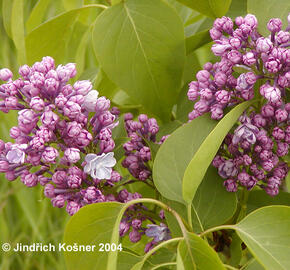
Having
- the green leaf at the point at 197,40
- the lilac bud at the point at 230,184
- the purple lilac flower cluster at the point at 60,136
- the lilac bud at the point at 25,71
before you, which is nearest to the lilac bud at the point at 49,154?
the purple lilac flower cluster at the point at 60,136

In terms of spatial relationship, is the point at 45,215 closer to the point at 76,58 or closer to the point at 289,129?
the point at 76,58

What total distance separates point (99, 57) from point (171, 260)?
1.03 feet

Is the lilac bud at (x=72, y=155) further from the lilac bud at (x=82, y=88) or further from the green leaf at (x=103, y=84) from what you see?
the green leaf at (x=103, y=84)

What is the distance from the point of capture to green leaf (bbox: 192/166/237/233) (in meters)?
0.73

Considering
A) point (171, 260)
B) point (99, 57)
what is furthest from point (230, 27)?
point (171, 260)

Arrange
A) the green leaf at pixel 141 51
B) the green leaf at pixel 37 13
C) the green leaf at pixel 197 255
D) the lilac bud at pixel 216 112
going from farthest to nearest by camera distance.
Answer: the green leaf at pixel 37 13
the green leaf at pixel 141 51
the lilac bud at pixel 216 112
the green leaf at pixel 197 255

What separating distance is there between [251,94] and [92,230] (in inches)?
9.9

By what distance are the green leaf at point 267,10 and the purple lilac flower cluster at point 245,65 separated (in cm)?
4

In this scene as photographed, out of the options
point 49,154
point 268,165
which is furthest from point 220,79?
point 49,154

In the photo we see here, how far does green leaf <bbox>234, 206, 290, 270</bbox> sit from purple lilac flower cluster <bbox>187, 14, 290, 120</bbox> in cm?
13

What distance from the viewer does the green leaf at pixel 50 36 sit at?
0.89 m

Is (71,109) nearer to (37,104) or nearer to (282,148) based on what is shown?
(37,104)

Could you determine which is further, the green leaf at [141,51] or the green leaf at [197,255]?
the green leaf at [141,51]

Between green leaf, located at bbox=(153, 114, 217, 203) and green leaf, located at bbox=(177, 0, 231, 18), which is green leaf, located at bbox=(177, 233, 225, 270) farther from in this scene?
green leaf, located at bbox=(177, 0, 231, 18)
